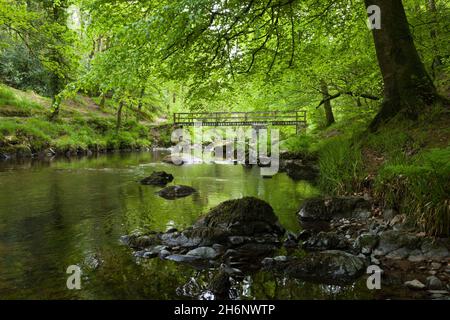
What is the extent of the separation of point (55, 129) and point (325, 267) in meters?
→ 23.0

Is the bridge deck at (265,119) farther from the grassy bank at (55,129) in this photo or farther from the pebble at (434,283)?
the pebble at (434,283)

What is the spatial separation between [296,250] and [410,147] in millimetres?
3584

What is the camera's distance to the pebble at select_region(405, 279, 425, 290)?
448cm

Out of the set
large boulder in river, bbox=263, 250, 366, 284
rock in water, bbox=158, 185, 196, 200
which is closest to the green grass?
rock in water, bbox=158, 185, 196, 200

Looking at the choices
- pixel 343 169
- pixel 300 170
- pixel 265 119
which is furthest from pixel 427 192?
pixel 265 119

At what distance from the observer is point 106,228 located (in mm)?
7516

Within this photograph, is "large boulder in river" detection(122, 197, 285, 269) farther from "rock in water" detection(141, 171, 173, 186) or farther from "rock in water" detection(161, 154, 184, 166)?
"rock in water" detection(161, 154, 184, 166)

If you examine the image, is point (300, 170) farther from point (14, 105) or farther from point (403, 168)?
point (14, 105)

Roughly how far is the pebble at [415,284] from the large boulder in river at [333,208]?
270cm

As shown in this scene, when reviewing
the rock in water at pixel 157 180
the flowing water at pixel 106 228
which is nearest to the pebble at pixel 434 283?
the flowing water at pixel 106 228

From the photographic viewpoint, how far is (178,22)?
262 inches

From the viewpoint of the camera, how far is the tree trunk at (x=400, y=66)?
8531 mm
